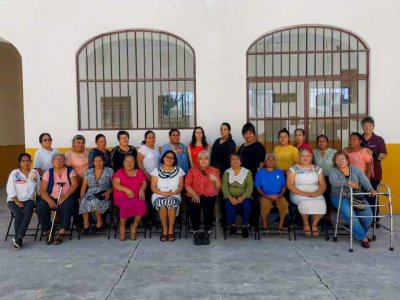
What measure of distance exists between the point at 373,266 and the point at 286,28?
12.8 ft

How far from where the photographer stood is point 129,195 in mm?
5371

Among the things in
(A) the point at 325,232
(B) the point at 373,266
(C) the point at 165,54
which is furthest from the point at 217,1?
(B) the point at 373,266

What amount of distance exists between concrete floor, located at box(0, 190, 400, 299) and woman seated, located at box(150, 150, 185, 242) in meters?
0.24

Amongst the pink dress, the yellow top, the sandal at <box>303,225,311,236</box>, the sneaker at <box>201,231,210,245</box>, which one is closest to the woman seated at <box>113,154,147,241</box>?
the pink dress

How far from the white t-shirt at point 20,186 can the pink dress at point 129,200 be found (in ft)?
3.57

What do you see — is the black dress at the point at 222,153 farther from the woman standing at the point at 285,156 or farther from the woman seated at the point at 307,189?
the woman seated at the point at 307,189

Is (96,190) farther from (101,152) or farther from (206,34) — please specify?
(206,34)

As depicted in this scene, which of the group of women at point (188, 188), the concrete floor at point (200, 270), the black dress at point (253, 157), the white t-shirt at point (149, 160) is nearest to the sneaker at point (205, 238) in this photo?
Answer: the group of women at point (188, 188)

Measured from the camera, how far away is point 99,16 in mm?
6418

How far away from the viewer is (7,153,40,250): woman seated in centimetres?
519

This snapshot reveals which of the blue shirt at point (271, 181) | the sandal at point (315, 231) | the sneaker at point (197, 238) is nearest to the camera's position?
the sneaker at point (197, 238)

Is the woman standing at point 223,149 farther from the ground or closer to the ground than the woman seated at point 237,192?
farther from the ground

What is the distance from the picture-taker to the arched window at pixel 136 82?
6.57m

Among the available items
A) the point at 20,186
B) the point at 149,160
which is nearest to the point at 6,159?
the point at 20,186
